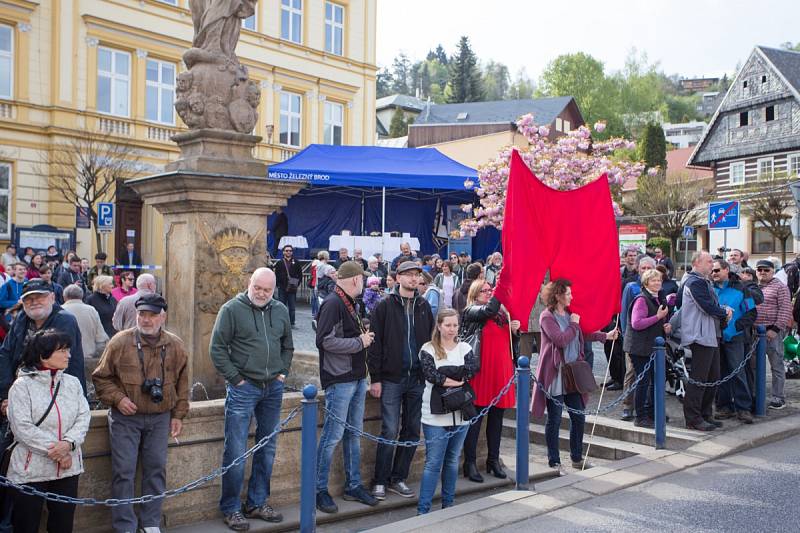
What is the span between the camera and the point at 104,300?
9641 millimetres

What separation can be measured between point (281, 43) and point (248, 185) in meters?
26.4

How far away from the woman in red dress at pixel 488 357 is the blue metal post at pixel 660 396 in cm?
178

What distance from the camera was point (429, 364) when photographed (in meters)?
6.08

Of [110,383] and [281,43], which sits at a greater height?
[281,43]

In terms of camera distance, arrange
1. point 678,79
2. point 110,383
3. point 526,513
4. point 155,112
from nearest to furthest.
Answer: point 110,383 → point 526,513 → point 155,112 → point 678,79

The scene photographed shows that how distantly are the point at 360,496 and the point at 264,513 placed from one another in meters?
0.96

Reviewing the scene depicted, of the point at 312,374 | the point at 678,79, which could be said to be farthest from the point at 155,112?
the point at 678,79

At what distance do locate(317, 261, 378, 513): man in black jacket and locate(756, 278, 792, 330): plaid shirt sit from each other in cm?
635

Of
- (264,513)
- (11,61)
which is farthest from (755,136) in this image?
(264,513)

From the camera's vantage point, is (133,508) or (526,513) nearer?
(133,508)

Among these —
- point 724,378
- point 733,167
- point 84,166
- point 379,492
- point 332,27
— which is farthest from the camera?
point 733,167

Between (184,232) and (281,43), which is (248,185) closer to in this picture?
(184,232)

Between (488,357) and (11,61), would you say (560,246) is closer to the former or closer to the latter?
(488,357)

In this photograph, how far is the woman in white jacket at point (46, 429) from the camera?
4.66 metres
